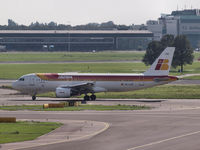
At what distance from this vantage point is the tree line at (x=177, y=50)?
482 ft

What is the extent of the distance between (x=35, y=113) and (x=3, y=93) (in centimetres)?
2905

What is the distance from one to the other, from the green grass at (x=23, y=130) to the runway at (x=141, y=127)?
2.88 metres

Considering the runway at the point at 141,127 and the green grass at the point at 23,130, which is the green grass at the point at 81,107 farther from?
the green grass at the point at 23,130

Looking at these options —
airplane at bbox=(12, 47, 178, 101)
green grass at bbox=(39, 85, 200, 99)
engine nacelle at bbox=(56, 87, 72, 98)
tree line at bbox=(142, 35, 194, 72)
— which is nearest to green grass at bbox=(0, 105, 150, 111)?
engine nacelle at bbox=(56, 87, 72, 98)

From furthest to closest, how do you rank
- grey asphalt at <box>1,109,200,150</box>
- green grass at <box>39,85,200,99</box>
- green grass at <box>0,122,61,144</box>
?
green grass at <box>39,85,200,99</box>
green grass at <box>0,122,61,144</box>
grey asphalt at <box>1,109,200,150</box>

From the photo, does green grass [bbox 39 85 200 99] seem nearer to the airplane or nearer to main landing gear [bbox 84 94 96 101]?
the airplane

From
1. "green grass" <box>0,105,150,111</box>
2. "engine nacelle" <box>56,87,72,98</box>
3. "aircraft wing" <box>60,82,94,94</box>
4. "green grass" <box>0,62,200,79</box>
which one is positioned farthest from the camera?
"green grass" <box>0,62,200,79</box>

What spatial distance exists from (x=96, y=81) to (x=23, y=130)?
3110 cm

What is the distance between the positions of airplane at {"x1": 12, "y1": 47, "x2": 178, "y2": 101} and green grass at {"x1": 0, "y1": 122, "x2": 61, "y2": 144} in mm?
25622

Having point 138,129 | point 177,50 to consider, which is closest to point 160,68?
point 138,129

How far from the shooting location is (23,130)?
47500mm

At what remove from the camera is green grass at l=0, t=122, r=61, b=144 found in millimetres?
43531

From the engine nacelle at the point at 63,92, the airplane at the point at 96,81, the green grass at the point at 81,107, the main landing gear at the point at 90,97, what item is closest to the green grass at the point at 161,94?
the airplane at the point at 96,81

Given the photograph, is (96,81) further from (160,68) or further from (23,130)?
(23,130)
